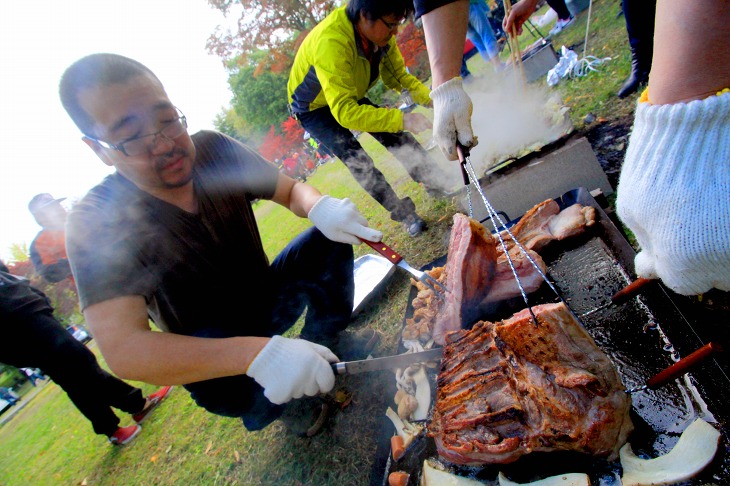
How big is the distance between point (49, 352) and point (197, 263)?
3280mm

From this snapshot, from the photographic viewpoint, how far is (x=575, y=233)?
2.60 metres

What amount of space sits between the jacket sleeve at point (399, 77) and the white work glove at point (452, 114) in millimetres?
2698

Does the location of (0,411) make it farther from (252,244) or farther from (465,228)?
(465,228)

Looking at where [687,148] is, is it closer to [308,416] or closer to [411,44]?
[308,416]

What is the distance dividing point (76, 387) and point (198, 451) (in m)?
1.96

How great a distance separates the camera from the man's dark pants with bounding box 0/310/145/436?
427 cm

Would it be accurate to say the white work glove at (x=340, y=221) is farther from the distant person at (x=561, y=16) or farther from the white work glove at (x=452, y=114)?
the distant person at (x=561, y=16)

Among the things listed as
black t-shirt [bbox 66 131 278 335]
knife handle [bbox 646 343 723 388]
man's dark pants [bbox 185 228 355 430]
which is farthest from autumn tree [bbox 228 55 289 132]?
knife handle [bbox 646 343 723 388]

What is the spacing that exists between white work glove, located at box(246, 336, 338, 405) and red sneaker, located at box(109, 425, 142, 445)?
427 cm

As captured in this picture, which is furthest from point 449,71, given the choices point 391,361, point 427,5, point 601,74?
point 601,74

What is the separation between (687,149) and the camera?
1103 mm

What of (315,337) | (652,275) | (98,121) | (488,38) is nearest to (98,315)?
(98,121)

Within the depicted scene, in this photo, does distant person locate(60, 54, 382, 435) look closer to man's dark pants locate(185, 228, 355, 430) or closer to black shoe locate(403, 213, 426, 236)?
man's dark pants locate(185, 228, 355, 430)

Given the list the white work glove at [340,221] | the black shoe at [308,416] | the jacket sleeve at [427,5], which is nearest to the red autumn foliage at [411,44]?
the jacket sleeve at [427,5]
